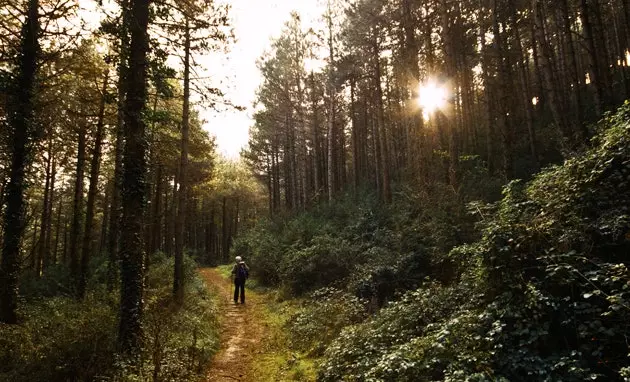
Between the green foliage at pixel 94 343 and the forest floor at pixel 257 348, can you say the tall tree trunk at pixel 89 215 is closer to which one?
the green foliage at pixel 94 343

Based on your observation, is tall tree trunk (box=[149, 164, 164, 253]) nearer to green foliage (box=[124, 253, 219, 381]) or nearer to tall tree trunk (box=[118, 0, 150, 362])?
green foliage (box=[124, 253, 219, 381])

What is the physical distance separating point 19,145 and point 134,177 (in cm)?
488

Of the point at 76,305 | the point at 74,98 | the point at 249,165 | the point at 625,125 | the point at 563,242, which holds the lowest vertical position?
the point at 76,305

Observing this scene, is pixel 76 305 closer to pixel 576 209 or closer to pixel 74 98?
pixel 74 98

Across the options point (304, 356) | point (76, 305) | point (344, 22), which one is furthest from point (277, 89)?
point (304, 356)

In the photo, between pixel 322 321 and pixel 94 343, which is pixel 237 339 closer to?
pixel 322 321

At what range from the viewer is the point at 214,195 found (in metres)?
40.8

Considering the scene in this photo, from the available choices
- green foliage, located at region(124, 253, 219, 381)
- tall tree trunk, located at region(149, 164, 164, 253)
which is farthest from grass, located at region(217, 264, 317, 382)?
tall tree trunk, located at region(149, 164, 164, 253)

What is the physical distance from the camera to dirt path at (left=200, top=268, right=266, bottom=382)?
25.8 ft

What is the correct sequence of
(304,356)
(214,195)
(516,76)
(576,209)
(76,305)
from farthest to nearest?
(214,195) → (516,76) → (76,305) → (304,356) → (576,209)

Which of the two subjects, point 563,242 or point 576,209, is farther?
point 576,209

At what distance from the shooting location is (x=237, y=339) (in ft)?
33.8

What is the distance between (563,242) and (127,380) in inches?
288

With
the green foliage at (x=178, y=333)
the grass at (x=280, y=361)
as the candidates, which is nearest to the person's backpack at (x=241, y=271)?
the green foliage at (x=178, y=333)
